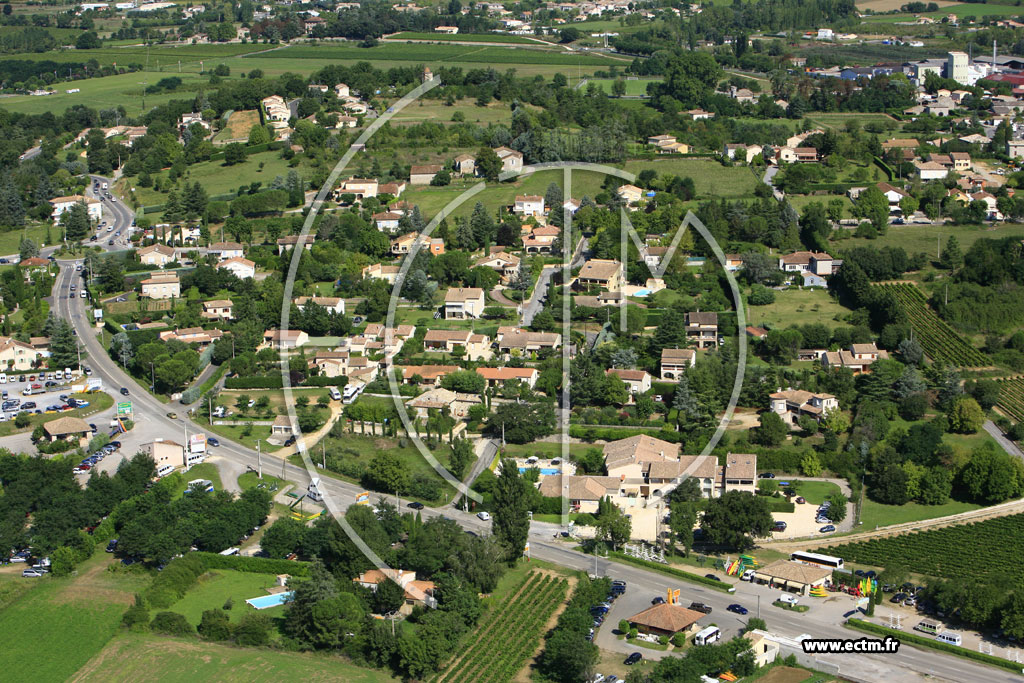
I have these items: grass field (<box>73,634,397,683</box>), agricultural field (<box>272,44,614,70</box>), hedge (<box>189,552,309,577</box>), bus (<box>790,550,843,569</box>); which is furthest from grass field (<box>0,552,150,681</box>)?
agricultural field (<box>272,44,614,70</box>)

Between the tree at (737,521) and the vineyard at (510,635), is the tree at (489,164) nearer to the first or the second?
the tree at (737,521)

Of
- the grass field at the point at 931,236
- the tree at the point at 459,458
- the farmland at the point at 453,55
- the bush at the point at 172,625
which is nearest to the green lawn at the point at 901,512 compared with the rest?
the tree at the point at 459,458

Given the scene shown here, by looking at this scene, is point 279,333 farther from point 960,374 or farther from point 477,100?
point 477,100

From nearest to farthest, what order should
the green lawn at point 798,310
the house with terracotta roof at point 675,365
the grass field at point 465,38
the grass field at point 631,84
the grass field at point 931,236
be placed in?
1. the house with terracotta roof at point 675,365
2. the green lawn at point 798,310
3. the grass field at point 931,236
4. the grass field at point 631,84
5. the grass field at point 465,38

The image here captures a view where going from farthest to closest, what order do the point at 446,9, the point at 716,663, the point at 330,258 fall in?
the point at 446,9, the point at 330,258, the point at 716,663

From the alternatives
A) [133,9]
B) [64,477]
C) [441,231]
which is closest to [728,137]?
[441,231]

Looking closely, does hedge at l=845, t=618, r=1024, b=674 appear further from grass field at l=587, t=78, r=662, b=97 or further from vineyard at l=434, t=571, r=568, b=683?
→ grass field at l=587, t=78, r=662, b=97
